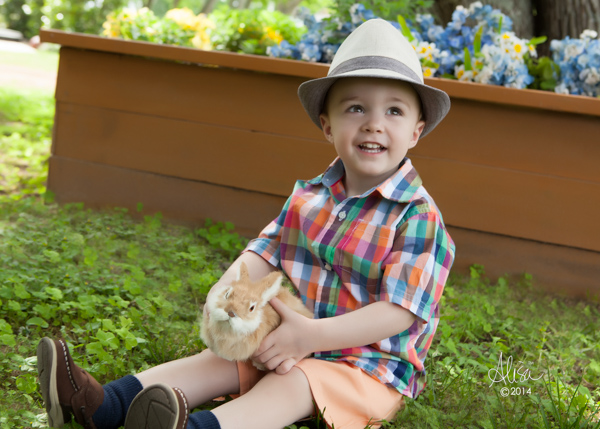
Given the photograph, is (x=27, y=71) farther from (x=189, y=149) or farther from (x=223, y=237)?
(x=223, y=237)

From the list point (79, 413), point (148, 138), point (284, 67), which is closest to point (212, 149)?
point (148, 138)

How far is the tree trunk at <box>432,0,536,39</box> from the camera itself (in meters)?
4.36

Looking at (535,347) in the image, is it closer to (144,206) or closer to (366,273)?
(366,273)

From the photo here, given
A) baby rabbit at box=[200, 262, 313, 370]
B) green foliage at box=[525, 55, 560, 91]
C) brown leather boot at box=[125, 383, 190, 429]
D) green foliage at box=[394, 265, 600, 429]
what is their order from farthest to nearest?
green foliage at box=[525, 55, 560, 91]
green foliage at box=[394, 265, 600, 429]
baby rabbit at box=[200, 262, 313, 370]
brown leather boot at box=[125, 383, 190, 429]

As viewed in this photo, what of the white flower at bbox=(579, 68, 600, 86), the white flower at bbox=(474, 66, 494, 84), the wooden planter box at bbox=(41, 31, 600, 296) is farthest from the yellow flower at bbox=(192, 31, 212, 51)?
the white flower at bbox=(579, 68, 600, 86)

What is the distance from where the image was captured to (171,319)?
101 inches

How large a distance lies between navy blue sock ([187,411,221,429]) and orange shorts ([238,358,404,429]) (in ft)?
0.89

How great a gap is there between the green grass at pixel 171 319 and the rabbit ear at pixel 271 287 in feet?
1.53

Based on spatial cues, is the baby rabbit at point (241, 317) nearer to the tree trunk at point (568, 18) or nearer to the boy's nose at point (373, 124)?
the boy's nose at point (373, 124)

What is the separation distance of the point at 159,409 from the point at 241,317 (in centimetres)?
31

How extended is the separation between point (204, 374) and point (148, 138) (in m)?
2.20

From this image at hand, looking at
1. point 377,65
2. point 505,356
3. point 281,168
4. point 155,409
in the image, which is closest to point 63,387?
point 155,409

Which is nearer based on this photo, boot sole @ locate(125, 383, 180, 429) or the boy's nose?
boot sole @ locate(125, 383, 180, 429)

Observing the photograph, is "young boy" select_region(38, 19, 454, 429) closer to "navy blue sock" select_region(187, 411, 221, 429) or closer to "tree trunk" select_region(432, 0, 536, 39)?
"navy blue sock" select_region(187, 411, 221, 429)
